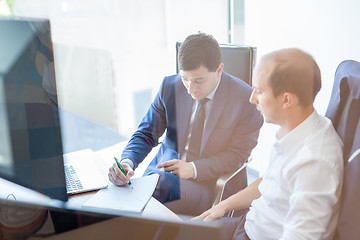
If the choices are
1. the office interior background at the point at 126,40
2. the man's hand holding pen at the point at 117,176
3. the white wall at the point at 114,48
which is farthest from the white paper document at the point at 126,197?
the white wall at the point at 114,48

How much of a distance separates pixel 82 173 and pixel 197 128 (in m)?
0.50

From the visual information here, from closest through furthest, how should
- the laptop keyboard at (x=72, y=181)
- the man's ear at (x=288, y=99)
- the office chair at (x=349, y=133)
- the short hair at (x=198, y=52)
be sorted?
the office chair at (x=349, y=133), the man's ear at (x=288, y=99), the laptop keyboard at (x=72, y=181), the short hair at (x=198, y=52)

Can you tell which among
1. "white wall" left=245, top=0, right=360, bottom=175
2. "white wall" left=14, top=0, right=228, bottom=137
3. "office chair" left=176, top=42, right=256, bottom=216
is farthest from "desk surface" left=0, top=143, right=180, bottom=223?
"white wall" left=14, top=0, right=228, bottom=137

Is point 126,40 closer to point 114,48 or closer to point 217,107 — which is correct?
point 114,48

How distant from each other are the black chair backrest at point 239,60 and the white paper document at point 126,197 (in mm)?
636

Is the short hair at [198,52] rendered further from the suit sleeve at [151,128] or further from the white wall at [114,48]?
the white wall at [114,48]

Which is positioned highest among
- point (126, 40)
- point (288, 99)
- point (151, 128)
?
point (126, 40)

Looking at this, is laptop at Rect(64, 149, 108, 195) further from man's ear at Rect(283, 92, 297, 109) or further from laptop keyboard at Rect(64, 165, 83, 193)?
man's ear at Rect(283, 92, 297, 109)

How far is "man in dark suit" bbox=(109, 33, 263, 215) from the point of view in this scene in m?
1.18

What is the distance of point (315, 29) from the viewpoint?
55.2 inches

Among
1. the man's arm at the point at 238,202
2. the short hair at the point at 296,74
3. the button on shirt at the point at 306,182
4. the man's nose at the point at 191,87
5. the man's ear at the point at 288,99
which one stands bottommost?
the man's arm at the point at 238,202

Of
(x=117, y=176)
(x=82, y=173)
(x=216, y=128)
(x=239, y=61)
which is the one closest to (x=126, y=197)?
(x=117, y=176)

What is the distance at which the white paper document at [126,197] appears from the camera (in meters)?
0.80

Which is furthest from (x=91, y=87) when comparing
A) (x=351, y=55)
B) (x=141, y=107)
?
(x=351, y=55)
